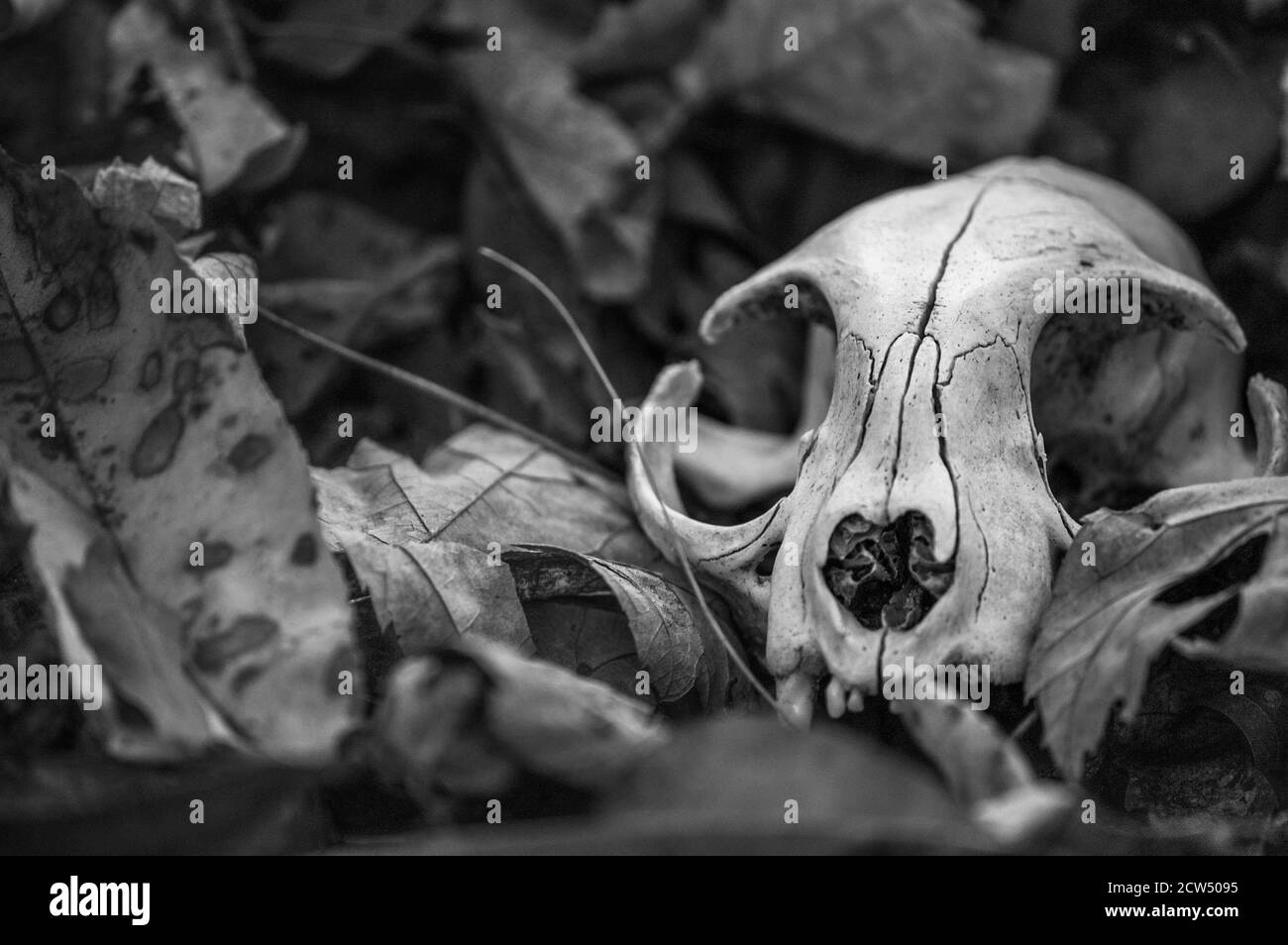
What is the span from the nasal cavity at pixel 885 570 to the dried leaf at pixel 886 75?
4.10ft

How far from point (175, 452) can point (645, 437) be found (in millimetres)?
643

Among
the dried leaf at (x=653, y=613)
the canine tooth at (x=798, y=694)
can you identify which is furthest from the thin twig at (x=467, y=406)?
the canine tooth at (x=798, y=694)

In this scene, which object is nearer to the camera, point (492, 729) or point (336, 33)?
point (492, 729)

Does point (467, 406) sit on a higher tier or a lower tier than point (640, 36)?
lower

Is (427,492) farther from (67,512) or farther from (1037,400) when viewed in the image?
(1037,400)

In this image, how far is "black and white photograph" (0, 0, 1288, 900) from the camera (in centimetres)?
106

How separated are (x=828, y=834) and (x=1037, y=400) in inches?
42.1

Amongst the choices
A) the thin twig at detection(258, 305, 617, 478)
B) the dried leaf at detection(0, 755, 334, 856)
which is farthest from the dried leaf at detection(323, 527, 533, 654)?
the thin twig at detection(258, 305, 617, 478)

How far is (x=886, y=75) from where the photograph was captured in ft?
7.74

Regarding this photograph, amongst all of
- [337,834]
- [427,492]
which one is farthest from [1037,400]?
[337,834]

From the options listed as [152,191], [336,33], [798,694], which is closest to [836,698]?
[798,694]

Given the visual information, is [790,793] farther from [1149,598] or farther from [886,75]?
[886,75]

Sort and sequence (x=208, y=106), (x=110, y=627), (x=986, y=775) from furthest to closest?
(x=208, y=106)
(x=110, y=627)
(x=986, y=775)

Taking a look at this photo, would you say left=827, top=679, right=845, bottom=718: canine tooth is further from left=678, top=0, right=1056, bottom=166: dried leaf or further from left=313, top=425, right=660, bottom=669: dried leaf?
left=678, top=0, right=1056, bottom=166: dried leaf
